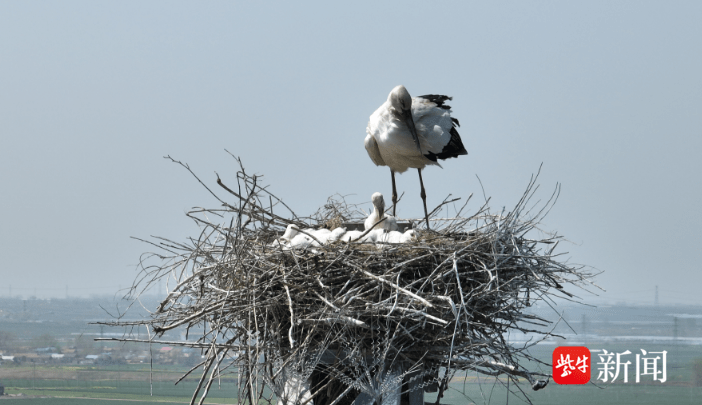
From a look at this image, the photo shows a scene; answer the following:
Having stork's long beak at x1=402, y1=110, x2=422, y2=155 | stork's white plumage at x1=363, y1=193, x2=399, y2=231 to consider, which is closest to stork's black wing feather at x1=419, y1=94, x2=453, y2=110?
stork's long beak at x1=402, y1=110, x2=422, y2=155

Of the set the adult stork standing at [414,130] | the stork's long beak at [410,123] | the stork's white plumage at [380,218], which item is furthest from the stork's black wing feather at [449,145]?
the stork's white plumage at [380,218]

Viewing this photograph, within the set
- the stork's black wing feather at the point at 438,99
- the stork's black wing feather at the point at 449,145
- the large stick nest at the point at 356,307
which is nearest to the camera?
the large stick nest at the point at 356,307

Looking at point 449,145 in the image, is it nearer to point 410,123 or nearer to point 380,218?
point 410,123

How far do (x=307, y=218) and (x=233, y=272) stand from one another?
2141 mm

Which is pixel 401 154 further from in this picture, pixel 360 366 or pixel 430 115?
pixel 360 366

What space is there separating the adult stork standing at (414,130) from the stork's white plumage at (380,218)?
560mm

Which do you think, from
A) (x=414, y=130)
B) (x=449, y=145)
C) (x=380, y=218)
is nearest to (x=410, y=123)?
(x=414, y=130)

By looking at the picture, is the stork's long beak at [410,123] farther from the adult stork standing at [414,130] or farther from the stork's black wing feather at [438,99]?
the stork's black wing feather at [438,99]

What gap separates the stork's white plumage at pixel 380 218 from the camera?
5.66 m

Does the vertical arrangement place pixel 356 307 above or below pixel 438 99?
below

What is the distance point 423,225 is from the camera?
6.69 meters

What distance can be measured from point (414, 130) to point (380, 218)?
861 millimetres

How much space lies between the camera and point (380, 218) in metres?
5.85

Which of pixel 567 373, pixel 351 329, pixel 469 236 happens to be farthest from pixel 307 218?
pixel 567 373
